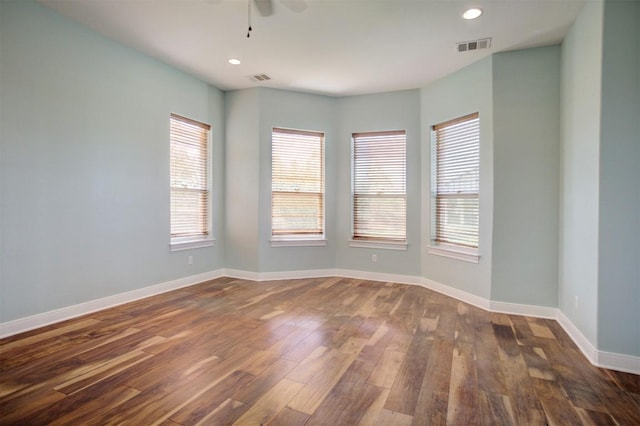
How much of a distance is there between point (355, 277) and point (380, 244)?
69cm

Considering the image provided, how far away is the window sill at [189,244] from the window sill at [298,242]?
960 mm

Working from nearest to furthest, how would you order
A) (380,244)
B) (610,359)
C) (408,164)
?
(610,359) < (408,164) < (380,244)

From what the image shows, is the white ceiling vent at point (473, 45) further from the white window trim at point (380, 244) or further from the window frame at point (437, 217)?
the white window trim at point (380, 244)

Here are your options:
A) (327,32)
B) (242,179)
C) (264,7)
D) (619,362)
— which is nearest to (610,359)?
(619,362)

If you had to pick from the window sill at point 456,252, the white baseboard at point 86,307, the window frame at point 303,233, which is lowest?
the white baseboard at point 86,307

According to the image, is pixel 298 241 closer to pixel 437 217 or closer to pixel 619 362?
pixel 437 217

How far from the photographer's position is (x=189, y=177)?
487 centimetres

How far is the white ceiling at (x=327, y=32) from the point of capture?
9.80ft

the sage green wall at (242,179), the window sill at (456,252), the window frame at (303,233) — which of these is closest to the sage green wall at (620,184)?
the window sill at (456,252)

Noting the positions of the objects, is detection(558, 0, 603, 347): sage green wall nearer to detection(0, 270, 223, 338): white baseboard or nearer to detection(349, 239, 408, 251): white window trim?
detection(349, 239, 408, 251): white window trim

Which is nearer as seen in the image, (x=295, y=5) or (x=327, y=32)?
(x=295, y=5)

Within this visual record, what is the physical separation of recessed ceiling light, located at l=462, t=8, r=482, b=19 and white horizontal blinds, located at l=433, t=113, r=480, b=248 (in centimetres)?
130

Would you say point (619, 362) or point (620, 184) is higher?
point (620, 184)

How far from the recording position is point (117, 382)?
87.0 inches
